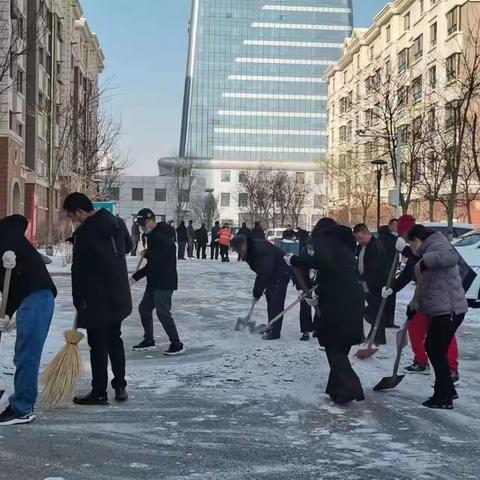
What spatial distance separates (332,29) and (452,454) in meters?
130

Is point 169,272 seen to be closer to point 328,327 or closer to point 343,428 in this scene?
point 328,327

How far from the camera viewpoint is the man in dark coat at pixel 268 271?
8.46 meters

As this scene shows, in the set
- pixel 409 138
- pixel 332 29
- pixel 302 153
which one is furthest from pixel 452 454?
pixel 332 29

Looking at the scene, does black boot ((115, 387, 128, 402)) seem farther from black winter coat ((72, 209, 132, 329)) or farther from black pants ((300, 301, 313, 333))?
black pants ((300, 301, 313, 333))

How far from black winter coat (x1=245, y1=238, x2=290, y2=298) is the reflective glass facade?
11721 centimetres

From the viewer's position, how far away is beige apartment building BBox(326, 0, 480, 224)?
35.4 metres

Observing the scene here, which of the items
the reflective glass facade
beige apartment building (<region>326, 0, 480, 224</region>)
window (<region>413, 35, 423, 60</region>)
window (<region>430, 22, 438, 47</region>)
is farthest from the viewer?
the reflective glass facade

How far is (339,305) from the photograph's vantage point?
575cm

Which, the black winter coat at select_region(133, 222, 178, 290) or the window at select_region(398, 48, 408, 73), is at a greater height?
the window at select_region(398, 48, 408, 73)

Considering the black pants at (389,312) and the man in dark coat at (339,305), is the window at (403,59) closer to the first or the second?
the black pants at (389,312)

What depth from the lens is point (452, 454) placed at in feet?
14.9

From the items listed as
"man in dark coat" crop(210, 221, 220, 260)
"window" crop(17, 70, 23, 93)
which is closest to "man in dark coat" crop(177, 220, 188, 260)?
"man in dark coat" crop(210, 221, 220, 260)

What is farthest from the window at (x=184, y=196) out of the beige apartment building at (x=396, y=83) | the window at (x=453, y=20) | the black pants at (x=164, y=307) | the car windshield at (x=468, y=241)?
the black pants at (x=164, y=307)

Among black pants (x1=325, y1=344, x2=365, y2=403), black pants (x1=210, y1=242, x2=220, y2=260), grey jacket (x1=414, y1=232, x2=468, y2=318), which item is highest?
grey jacket (x1=414, y1=232, x2=468, y2=318)
